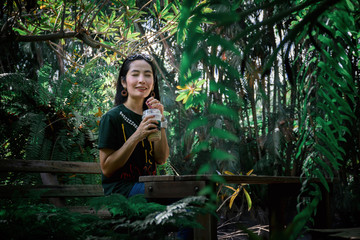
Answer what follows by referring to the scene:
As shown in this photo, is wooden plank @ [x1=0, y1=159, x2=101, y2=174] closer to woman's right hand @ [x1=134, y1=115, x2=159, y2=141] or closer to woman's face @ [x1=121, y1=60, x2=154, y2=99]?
woman's face @ [x1=121, y1=60, x2=154, y2=99]

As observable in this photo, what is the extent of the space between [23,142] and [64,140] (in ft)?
0.88

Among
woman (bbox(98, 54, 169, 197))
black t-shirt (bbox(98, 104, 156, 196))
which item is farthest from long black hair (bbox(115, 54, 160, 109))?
black t-shirt (bbox(98, 104, 156, 196))

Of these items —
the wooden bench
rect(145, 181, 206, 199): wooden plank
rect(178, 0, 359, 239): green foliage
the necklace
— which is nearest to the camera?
rect(178, 0, 359, 239): green foliage

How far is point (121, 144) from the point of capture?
1757mm

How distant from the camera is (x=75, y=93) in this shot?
2.69 m

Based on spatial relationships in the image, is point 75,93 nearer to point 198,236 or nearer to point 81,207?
point 81,207

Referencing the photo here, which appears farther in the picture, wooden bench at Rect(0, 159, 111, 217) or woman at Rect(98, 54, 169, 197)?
wooden bench at Rect(0, 159, 111, 217)

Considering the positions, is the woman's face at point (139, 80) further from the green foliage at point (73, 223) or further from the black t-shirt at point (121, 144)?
the green foliage at point (73, 223)

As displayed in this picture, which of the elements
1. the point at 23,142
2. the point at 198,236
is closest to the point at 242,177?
the point at 198,236

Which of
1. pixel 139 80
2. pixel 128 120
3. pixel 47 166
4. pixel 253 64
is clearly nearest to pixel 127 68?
pixel 139 80

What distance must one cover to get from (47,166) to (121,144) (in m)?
0.63

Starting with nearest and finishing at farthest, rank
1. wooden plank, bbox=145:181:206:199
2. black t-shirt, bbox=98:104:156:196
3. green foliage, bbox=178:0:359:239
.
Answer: green foliage, bbox=178:0:359:239, wooden plank, bbox=145:181:206:199, black t-shirt, bbox=98:104:156:196

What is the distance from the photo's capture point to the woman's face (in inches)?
74.4

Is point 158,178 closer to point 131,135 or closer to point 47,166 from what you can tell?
point 131,135
